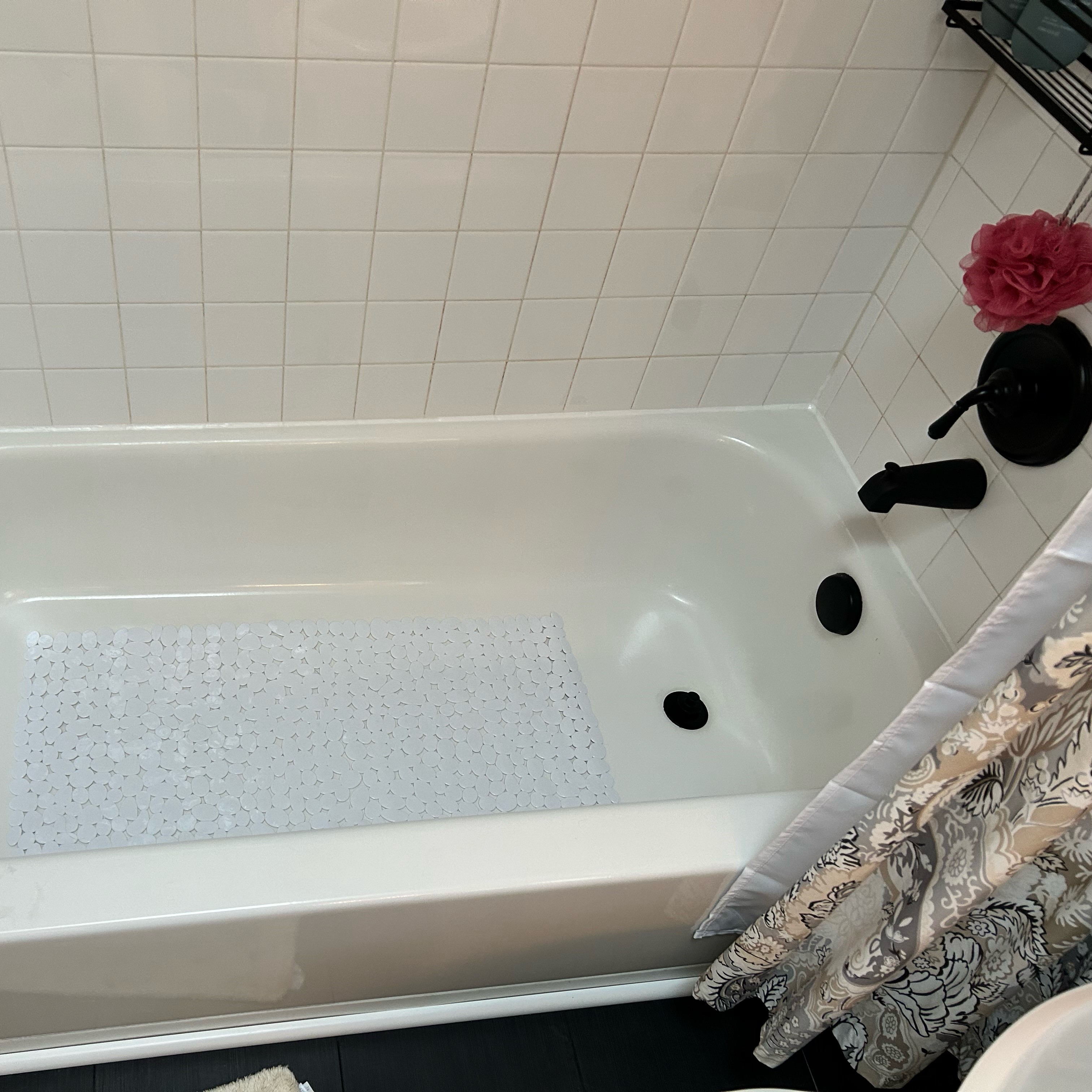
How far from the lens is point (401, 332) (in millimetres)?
1616

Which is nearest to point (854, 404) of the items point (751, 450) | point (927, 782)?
point (751, 450)

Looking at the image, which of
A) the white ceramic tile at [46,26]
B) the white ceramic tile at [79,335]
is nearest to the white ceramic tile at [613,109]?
the white ceramic tile at [46,26]

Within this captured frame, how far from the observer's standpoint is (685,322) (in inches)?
68.0

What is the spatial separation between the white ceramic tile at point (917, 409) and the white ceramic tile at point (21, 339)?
46.7 inches

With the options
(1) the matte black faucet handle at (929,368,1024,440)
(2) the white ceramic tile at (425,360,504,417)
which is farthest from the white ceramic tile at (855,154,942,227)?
(2) the white ceramic tile at (425,360,504,417)

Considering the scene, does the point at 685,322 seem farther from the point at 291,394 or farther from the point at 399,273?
the point at 291,394

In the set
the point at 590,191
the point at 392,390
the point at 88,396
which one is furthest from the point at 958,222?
the point at 88,396

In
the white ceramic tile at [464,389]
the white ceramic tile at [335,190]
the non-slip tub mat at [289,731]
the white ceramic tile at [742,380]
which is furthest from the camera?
the white ceramic tile at [742,380]

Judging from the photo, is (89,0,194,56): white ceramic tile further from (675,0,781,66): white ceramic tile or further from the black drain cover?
the black drain cover

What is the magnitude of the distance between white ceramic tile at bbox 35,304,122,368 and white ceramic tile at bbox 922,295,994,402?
1.20m

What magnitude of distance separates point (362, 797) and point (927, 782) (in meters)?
0.91

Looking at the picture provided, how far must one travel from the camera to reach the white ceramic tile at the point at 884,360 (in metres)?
1.70

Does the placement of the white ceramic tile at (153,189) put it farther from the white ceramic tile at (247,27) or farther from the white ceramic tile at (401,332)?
the white ceramic tile at (401,332)

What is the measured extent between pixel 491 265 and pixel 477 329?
116mm
